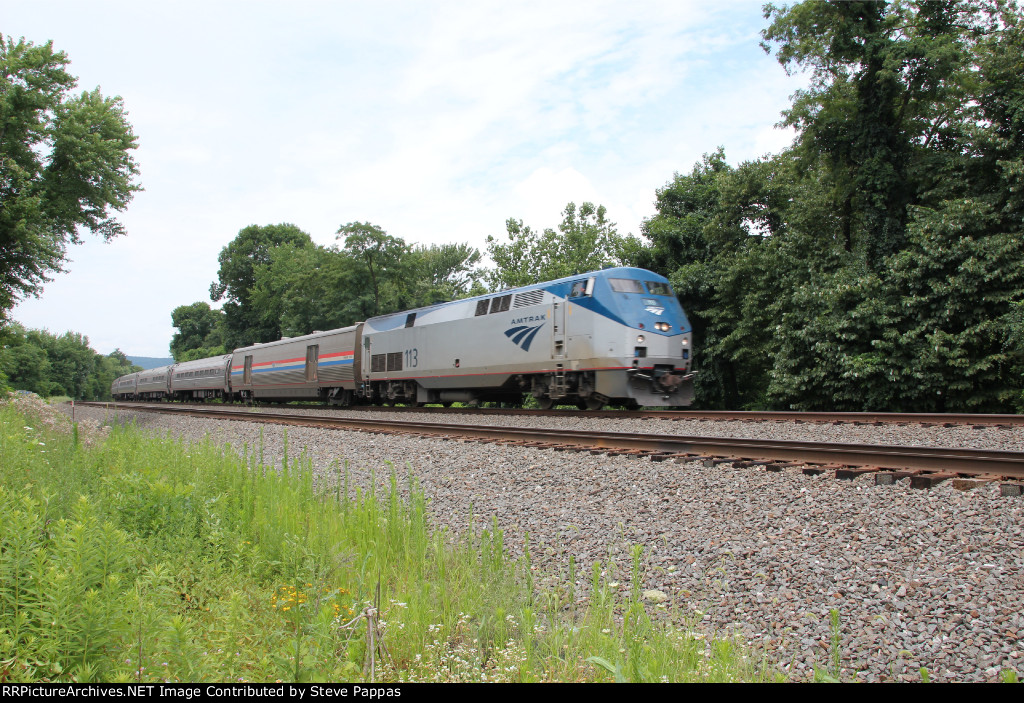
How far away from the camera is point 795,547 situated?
4188 mm

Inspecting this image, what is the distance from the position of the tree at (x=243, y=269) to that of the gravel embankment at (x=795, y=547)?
6966cm

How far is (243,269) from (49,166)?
53.5 m

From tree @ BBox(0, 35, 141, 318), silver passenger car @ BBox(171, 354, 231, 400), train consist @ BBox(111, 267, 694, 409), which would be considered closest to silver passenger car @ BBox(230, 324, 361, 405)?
train consist @ BBox(111, 267, 694, 409)

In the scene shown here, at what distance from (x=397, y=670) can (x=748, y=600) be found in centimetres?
206

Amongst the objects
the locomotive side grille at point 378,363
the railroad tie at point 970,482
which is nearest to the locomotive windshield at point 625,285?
the railroad tie at point 970,482

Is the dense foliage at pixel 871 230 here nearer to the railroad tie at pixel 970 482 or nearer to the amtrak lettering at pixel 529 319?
the amtrak lettering at pixel 529 319

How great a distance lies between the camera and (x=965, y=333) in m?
15.4

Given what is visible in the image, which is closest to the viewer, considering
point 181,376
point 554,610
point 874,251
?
point 554,610

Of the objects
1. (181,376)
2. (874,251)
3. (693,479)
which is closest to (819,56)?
(874,251)

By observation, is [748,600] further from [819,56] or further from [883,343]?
[819,56]

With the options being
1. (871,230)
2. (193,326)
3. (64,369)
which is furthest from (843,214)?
(64,369)

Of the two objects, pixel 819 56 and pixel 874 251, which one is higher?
pixel 819 56

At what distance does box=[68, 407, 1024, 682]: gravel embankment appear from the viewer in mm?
3031

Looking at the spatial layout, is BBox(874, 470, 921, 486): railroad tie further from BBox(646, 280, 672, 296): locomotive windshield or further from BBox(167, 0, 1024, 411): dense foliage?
BBox(167, 0, 1024, 411): dense foliage
